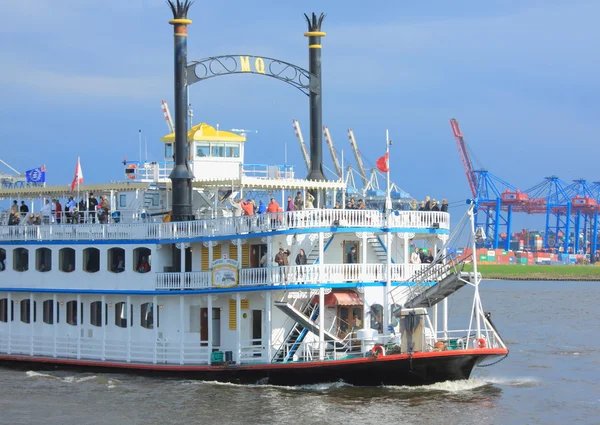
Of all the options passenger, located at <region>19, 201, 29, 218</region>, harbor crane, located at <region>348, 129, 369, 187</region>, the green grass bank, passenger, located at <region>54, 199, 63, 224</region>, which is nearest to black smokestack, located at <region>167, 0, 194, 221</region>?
passenger, located at <region>54, 199, 63, 224</region>

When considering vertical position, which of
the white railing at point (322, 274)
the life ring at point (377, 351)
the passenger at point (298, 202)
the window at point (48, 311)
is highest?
the passenger at point (298, 202)

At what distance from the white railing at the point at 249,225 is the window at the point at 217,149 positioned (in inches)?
198

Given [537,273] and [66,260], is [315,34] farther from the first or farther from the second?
[537,273]

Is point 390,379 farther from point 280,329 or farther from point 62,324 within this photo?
point 62,324

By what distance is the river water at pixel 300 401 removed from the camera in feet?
91.3

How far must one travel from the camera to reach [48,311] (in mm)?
36406

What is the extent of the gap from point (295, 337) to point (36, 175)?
48.5ft

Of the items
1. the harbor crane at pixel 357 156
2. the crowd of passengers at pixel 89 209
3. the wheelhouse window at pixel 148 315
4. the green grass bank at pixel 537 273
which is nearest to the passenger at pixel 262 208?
the crowd of passengers at pixel 89 209

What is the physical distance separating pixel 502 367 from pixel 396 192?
416ft

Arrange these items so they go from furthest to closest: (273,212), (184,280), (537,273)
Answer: (537,273), (184,280), (273,212)

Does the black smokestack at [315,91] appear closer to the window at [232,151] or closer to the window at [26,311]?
the window at [232,151]

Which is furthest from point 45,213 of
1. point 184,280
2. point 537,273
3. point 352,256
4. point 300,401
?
point 537,273

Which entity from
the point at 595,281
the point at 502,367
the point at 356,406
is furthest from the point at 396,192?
the point at 356,406

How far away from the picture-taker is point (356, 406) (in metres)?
28.5
